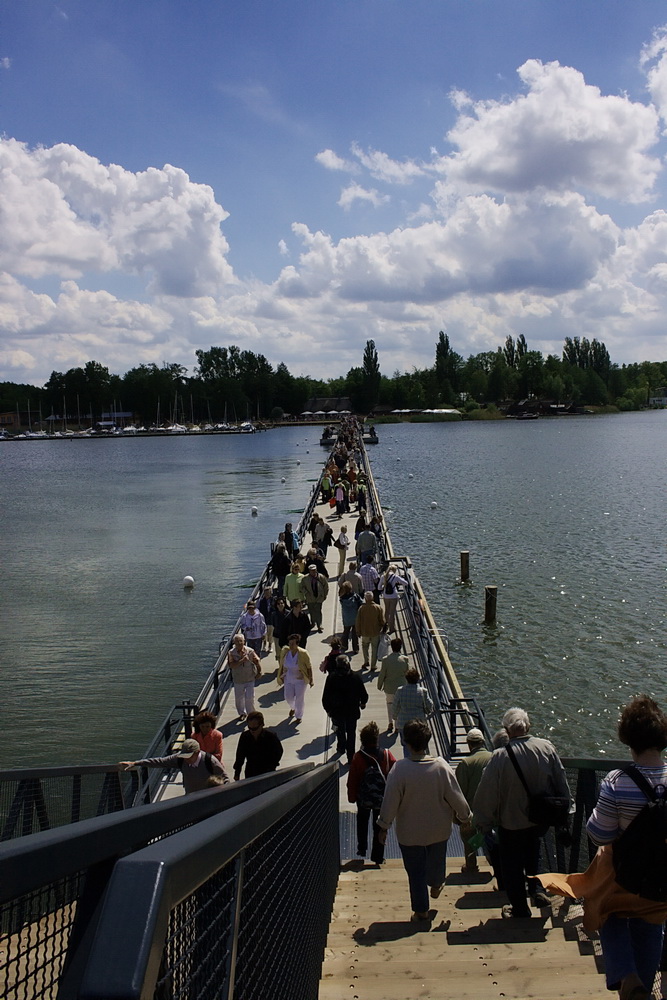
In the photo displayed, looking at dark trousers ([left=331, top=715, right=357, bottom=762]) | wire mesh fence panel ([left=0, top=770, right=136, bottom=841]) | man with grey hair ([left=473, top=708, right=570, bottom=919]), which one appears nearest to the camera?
man with grey hair ([left=473, top=708, right=570, bottom=919])

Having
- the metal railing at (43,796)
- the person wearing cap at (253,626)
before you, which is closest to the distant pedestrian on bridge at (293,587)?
the person wearing cap at (253,626)

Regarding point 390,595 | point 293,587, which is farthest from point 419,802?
point 293,587

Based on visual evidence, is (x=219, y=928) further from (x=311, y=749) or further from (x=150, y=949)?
(x=311, y=749)

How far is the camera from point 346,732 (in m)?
10.0

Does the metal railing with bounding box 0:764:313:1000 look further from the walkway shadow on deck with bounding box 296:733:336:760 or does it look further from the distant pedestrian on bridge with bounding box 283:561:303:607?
the distant pedestrian on bridge with bounding box 283:561:303:607

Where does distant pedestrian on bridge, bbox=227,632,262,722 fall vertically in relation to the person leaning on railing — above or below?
below

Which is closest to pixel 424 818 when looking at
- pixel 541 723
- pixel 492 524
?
pixel 541 723

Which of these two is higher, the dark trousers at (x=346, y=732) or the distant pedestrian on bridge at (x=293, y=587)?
the distant pedestrian on bridge at (x=293, y=587)

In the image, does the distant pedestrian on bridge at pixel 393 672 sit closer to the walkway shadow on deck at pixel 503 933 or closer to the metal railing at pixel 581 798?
the metal railing at pixel 581 798

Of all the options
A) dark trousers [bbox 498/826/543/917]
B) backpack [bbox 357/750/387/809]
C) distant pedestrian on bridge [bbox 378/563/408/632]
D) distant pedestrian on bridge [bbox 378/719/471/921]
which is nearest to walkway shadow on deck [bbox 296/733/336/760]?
backpack [bbox 357/750/387/809]

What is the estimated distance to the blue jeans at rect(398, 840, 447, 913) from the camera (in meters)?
5.45

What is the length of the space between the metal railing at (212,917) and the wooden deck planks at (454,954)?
42.1 inches

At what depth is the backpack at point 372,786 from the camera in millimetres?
7230

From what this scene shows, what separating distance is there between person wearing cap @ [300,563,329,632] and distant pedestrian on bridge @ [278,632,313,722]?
3.83 m
